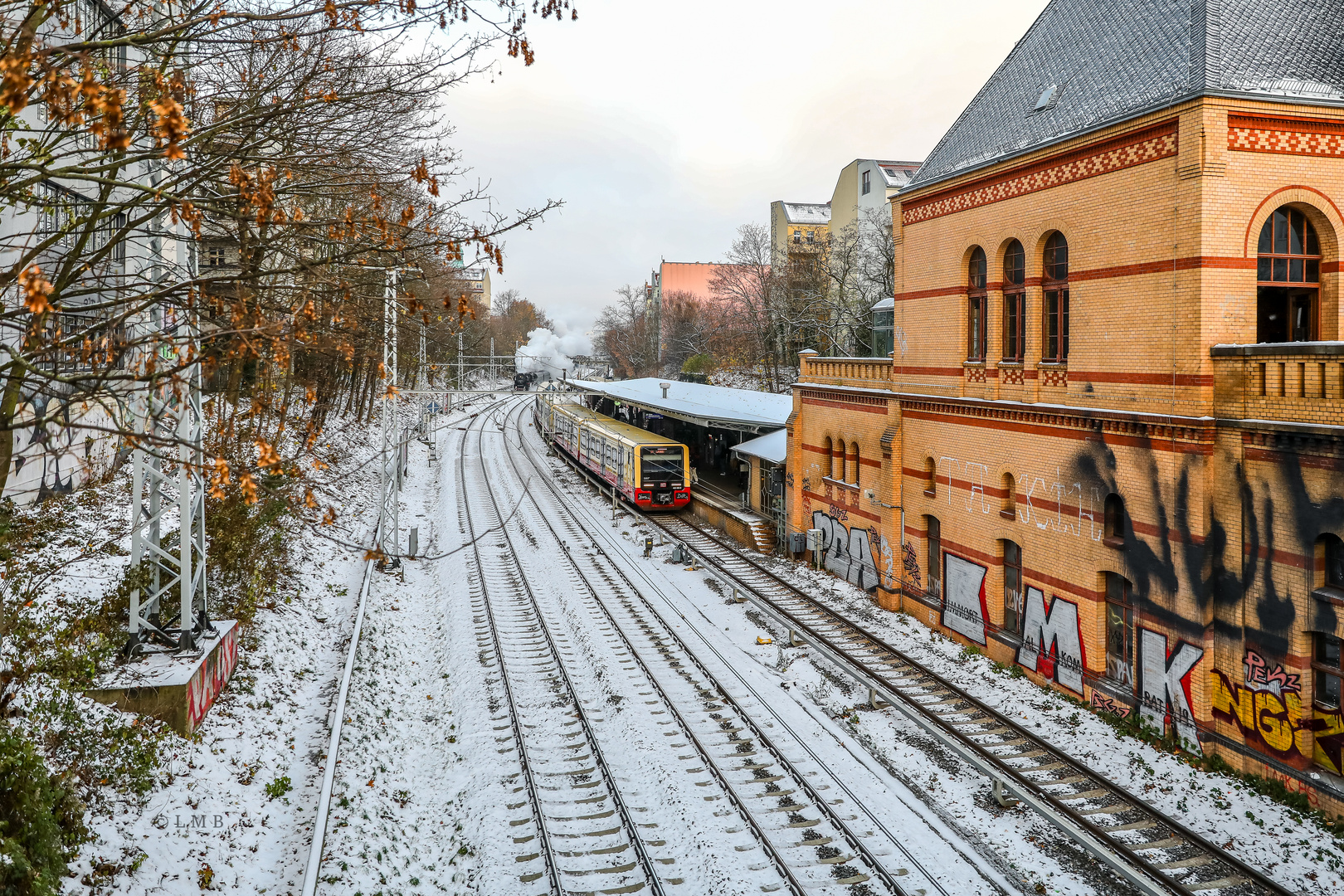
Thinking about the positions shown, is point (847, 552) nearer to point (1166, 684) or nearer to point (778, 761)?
point (1166, 684)

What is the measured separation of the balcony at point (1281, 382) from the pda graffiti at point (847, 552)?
961 cm

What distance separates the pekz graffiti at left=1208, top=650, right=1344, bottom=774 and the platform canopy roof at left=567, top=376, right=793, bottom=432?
1728cm

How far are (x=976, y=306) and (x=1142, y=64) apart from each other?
17.1 ft

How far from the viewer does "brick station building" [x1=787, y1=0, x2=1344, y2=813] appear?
1101cm

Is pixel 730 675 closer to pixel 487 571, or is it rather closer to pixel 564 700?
pixel 564 700

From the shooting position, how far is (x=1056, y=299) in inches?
603

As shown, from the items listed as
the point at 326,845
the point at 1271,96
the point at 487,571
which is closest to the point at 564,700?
the point at 326,845

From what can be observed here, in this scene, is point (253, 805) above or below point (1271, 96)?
below

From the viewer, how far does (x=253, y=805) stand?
10312 millimetres

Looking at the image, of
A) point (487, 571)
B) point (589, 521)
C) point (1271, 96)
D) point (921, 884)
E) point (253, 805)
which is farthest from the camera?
point (589, 521)

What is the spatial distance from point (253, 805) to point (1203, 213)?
14.5 m

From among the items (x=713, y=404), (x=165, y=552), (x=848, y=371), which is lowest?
(x=165, y=552)

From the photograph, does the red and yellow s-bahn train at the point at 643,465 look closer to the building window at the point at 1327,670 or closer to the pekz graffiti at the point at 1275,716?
the pekz graffiti at the point at 1275,716

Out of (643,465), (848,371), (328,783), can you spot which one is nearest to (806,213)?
(643,465)
